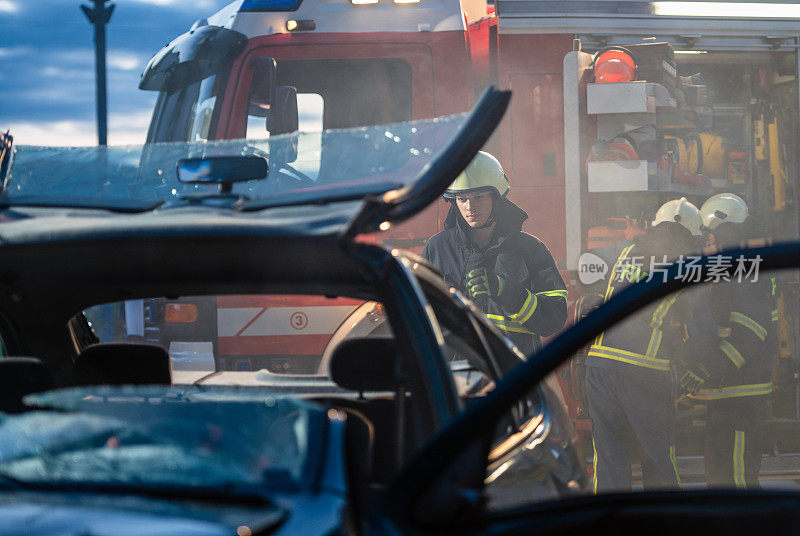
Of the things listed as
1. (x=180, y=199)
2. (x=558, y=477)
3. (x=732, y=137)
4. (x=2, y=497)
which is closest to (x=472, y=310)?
(x=558, y=477)

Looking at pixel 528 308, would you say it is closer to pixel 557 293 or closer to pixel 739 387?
pixel 557 293

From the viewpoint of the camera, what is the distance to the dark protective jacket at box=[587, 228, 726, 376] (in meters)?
5.36

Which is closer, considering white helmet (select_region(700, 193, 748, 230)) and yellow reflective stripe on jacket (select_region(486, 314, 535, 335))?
yellow reflective stripe on jacket (select_region(486, 314, 535, 335))

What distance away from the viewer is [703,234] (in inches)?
237

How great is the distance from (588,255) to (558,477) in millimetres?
3569

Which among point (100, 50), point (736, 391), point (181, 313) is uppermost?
point (100, 50)

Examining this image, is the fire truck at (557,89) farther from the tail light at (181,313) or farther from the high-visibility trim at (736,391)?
the high-visibility trim at (736,391)

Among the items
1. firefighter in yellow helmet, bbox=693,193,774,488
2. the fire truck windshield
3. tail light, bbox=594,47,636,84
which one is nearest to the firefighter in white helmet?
firefighter in yellow helmet, bbox=693,193,774,488

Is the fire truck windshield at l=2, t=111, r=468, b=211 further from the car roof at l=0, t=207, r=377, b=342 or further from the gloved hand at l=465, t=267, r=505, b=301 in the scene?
the gloved hand at l=465, t=267, r=505, b=301

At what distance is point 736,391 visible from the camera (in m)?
5.52

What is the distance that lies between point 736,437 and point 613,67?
8.06ft

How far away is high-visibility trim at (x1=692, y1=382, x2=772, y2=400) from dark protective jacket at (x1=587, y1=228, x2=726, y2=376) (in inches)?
6.1

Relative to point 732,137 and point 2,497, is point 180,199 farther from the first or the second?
point 732,137

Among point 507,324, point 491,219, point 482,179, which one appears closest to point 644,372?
point 507,324
